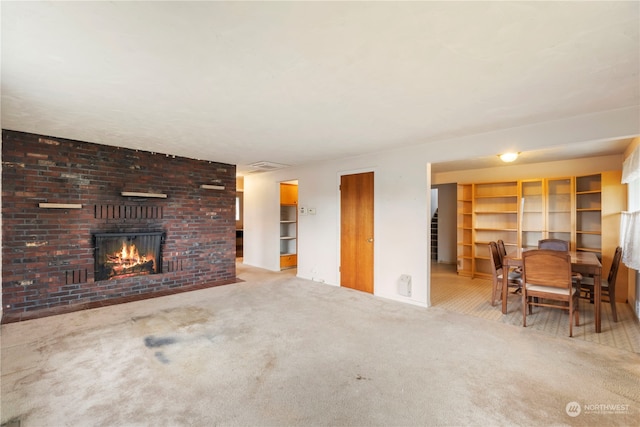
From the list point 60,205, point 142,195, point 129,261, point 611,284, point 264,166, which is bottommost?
point 611,284

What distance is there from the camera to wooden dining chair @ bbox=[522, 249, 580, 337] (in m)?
3.17

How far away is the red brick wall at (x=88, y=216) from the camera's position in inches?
142

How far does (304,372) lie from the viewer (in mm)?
2381

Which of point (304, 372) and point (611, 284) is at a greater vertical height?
point (611, 284)

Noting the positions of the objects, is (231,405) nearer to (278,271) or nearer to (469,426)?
(469,426)

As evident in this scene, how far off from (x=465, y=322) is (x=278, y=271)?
13.2 feet

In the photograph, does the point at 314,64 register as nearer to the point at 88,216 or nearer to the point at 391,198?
the point at 391,198

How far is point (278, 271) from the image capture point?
6477 mm

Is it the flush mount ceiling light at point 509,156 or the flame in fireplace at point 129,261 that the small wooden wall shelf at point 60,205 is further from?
the flush mount ceiling light at point 509,156

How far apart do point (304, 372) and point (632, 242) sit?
4.12m

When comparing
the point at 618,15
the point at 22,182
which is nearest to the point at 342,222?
the point at 618,15

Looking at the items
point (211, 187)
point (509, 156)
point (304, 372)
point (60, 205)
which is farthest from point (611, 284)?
point (60, 205)

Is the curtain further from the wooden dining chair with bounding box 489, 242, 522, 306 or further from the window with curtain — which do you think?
the wooden dining chair with bounding box 489, 242, 522, 306

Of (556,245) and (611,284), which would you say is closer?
(611,284)
